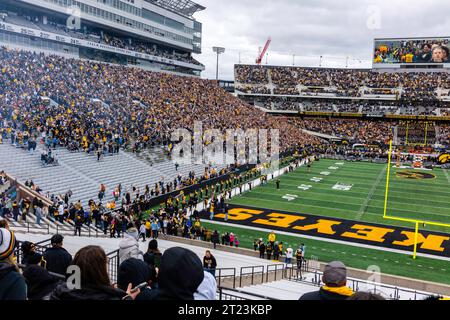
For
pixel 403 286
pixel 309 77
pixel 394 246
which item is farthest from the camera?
pixel 309 77

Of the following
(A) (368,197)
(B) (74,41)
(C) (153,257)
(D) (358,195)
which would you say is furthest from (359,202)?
(B) (74,41)

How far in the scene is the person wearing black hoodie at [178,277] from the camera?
2.37 m

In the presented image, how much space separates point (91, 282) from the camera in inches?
97.4

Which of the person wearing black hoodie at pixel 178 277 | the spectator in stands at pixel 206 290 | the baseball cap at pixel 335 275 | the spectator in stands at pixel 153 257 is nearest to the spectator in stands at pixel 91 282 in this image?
the person wearing black hoodie at pixel 178 277

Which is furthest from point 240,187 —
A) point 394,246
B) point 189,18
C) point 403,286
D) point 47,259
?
point 189,18

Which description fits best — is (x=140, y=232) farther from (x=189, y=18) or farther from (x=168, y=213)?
(x=189, y=18)

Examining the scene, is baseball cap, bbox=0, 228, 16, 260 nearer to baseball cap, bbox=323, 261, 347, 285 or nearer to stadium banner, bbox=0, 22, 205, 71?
baseball cap, bbox=323, 261, 347, 285

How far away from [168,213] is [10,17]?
23807 mm

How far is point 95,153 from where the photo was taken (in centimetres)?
2406

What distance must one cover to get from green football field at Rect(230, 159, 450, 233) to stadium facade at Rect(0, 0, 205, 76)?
22379 millimetres

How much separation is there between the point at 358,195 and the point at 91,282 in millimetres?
26630

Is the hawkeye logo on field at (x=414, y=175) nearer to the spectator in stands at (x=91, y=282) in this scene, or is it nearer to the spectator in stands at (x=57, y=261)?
the spectator in stands at (x=57, y=261)

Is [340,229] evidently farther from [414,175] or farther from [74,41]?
[74,41]

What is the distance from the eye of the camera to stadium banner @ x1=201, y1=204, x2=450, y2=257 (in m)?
17.7
